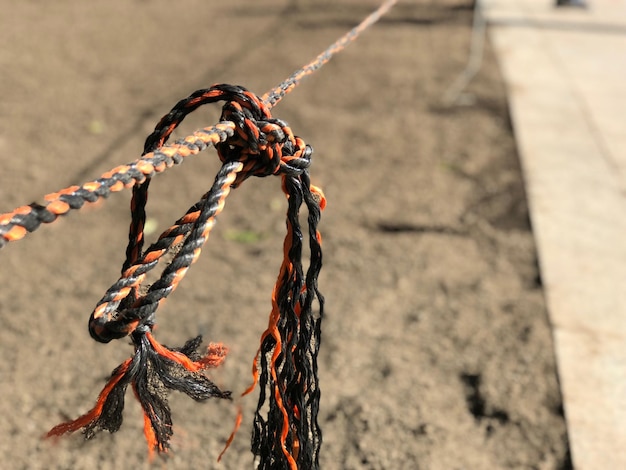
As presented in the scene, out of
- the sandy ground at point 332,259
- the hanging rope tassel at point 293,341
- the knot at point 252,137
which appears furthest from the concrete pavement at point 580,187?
the knot at point 252,137

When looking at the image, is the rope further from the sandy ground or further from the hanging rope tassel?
the sandy ground

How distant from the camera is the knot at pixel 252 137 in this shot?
1.05m

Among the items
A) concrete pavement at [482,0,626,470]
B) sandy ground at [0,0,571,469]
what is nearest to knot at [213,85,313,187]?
sandy ground at [0,0,571,469]

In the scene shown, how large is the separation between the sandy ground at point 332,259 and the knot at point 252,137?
1240mm

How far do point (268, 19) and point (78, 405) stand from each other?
A: 17.0 ft

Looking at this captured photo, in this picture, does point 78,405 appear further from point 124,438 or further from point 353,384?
point 353,384

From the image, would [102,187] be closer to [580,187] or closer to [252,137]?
[252,137]

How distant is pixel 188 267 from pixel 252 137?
23cm

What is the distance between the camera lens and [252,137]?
105 centimetres

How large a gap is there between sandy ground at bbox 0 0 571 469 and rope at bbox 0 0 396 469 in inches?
33.8

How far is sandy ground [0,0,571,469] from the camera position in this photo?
2164mm

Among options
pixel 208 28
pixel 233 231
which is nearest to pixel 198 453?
pixel 233 231

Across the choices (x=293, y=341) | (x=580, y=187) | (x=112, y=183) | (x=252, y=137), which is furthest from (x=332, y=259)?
(x=112, y=183)

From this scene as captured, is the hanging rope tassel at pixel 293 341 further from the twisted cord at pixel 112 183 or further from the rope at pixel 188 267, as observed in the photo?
the twisted cord at pixel 112 183
